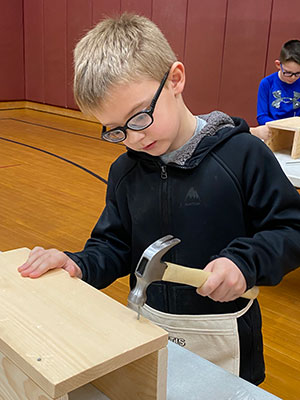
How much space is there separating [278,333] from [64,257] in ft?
5.07

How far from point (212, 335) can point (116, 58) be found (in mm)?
653

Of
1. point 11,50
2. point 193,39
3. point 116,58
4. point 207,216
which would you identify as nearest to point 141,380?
point 207,216

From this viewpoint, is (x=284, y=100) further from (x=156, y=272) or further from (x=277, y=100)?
(x=156, y=272)

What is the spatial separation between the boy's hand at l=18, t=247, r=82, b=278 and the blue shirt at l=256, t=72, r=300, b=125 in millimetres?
2955

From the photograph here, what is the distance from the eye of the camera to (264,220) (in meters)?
1.02

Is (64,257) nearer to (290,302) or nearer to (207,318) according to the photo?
(207,318)

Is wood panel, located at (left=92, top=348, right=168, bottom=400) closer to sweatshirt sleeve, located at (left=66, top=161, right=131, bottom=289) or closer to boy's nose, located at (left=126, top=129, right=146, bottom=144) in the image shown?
sweatshirt sleeve, located at (left=66, top=161, right=131, bottom=289)

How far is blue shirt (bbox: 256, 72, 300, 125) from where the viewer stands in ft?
12.0

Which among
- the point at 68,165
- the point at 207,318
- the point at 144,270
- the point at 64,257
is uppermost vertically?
the point at 144,270

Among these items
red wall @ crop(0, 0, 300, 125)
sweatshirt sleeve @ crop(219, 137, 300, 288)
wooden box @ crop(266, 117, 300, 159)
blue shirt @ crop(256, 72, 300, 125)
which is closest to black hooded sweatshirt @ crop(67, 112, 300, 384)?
sweatshirt sleeve @ crop(219, 137, 300, 288)

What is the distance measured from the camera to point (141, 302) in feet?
2.55

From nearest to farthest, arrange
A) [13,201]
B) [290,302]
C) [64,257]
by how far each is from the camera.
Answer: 1. [64,257]
2. [290,302]
3. [13,201]

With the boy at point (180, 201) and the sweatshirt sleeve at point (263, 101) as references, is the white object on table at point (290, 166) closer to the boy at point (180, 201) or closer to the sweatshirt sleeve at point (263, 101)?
the sweatshirt sleeve at point (263, 101)

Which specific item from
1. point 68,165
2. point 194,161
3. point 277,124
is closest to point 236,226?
point 194,161
